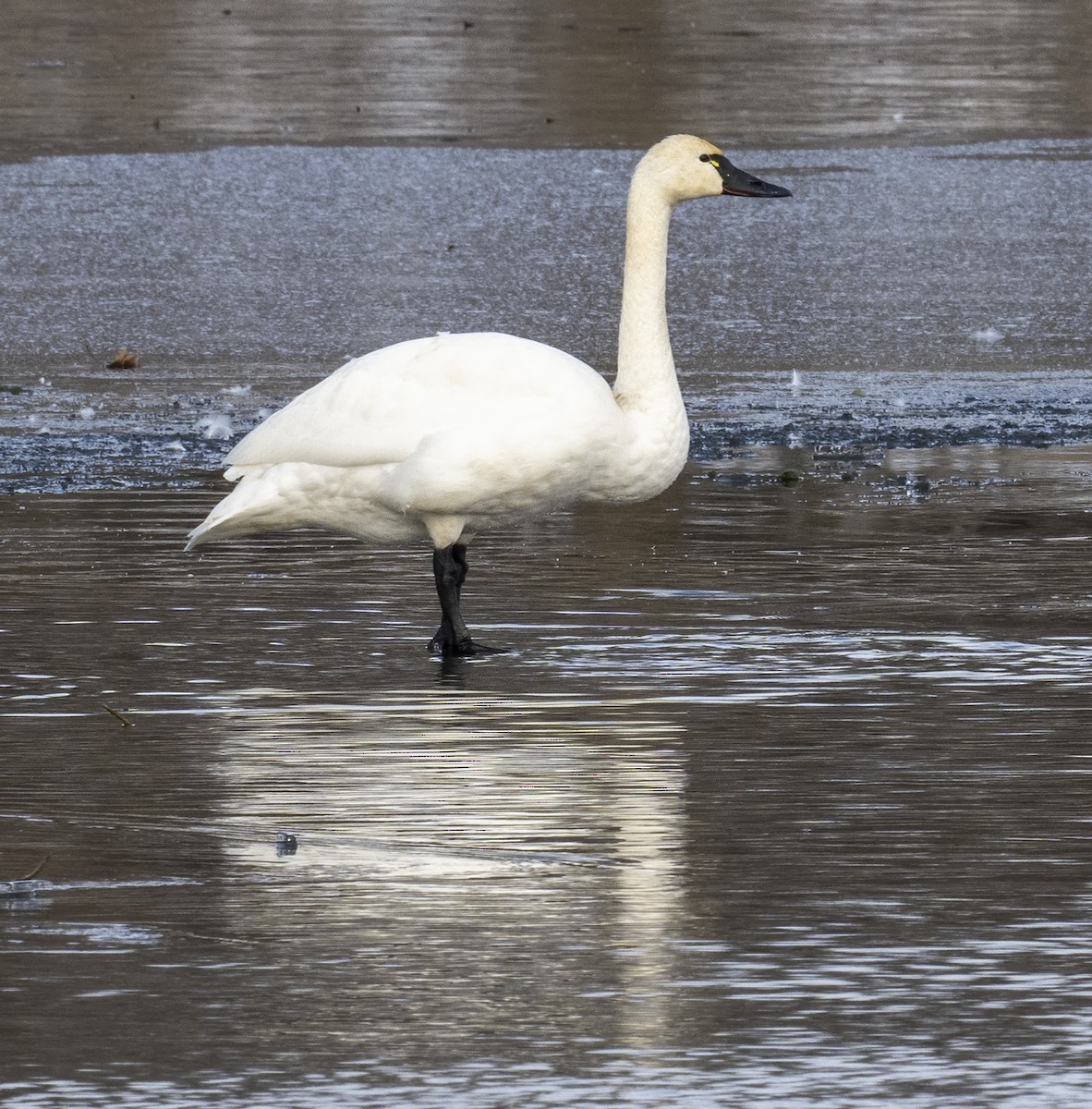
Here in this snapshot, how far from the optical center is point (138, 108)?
1867 centimetres

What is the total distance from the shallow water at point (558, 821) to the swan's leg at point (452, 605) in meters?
0.10

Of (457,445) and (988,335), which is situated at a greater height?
(988,335)

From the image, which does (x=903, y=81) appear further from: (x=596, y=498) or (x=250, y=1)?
(x=596, y=498)

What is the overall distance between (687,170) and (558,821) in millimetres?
3222

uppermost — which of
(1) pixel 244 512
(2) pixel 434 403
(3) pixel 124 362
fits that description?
(3) pixel 124 362

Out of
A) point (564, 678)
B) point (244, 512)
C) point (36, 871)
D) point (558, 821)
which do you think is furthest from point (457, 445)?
point (36, 871)

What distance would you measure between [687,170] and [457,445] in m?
1.36

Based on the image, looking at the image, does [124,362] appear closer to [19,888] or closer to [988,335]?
[988,335]

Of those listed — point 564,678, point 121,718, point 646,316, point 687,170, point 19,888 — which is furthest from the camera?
point 687,170

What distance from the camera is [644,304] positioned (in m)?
7.50

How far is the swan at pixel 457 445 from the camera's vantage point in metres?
6.85

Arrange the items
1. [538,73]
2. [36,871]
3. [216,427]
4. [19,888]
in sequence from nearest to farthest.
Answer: [19,888] → [36,871] → [216,427] → [538,73]

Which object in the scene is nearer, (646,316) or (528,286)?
(646,316)

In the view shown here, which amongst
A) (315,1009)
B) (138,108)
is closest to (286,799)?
(315,1009)
